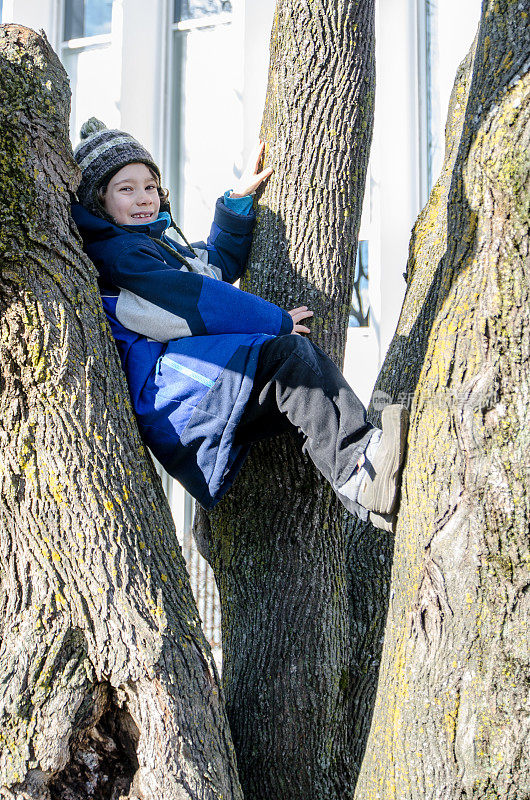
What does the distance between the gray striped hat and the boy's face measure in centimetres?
3

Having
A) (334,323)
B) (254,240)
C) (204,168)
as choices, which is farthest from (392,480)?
(204,168)

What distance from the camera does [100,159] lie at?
2.88 metres

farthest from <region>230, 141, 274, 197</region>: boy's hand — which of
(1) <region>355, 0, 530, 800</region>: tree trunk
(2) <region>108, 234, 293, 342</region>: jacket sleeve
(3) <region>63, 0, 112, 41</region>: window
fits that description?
(3) <region>63, 0, 112, 41</region>: window

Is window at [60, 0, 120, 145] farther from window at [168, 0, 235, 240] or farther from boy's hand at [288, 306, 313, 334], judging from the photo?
boy's hand at [288, 306, 313, 334]

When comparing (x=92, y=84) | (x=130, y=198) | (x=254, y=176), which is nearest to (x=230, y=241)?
(x=254, y=176)

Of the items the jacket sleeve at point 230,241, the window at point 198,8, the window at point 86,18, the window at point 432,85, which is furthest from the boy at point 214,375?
the window at point 86,18

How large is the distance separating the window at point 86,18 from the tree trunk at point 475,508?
23.0 feet

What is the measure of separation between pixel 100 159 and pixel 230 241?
549 millimetres

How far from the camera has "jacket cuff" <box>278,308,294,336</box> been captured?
256 centimetres

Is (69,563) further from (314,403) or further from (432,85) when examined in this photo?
(432,85)

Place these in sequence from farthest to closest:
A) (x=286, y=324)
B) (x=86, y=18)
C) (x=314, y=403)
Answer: (x=86, y=18)
(x=286, y=324)
(x=314, y=403)

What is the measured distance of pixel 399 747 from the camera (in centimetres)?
181

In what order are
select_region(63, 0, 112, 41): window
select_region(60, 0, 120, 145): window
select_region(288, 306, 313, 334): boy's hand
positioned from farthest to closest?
1. select_region(63, 0, 112, 41): window
2. select_region(60, 0, 120, 145): window
3. select_region(288, 306, 313, 334): boy's hand

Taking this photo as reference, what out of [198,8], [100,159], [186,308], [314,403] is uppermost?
[198,8]
